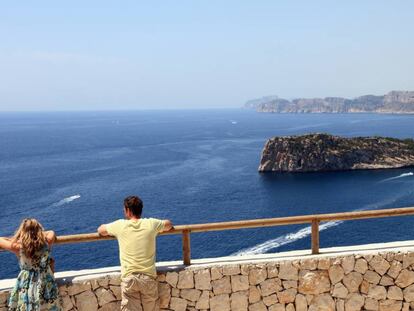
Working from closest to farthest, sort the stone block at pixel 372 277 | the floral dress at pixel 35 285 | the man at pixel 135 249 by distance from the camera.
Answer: the floral dress at pixel 35 285 → the man at pixel 135 249 → the stone block at pixel 372 277

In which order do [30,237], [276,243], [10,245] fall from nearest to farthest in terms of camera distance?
[30,237]
[10,245]
[276,243]

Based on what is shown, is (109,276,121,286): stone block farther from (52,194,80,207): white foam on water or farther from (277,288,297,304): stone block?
(52,194,80,207): white foam on water

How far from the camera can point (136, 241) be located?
6430 mm

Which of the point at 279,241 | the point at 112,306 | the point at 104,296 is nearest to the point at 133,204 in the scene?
the point at 104,296

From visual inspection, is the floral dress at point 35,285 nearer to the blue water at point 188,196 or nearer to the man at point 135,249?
the man at point 135,249

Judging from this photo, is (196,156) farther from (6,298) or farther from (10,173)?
(6,298)

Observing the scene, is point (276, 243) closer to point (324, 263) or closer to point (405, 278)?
point (405, 278)

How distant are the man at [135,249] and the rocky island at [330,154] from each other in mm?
94281

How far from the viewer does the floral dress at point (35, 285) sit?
5.79 meters

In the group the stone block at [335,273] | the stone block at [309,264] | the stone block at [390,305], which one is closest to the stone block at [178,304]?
the stone block at [309,264]

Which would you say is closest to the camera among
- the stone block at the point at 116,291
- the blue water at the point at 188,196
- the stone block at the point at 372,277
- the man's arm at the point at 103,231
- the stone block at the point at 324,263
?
the man's arm at the point at 103,231

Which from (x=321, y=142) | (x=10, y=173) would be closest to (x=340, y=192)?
(x=321, y=142)

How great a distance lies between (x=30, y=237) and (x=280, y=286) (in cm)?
399

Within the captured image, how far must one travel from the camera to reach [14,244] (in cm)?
567
